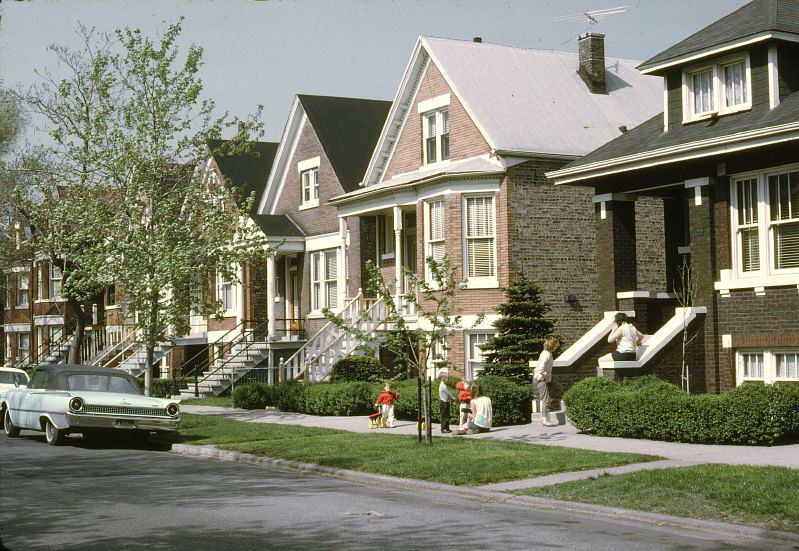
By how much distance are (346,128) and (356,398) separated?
14.7m

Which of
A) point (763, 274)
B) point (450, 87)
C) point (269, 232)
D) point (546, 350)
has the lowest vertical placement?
point (546, 350)

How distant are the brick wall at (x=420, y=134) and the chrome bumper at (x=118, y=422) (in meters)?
13.0

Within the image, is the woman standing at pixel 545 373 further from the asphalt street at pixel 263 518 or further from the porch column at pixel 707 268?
the asphalt street at pixel 263 518

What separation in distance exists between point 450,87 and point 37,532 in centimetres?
2213

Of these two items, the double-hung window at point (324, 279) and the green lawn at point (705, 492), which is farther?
the double-hung window at point (324, 279)

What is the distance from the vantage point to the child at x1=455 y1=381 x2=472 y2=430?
68.3ft

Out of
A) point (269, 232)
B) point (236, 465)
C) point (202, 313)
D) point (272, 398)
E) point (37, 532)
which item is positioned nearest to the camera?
point (37, 532)

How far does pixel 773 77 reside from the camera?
2123 centimetres

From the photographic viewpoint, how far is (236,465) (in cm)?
1750

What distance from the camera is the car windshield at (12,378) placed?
1092 inches

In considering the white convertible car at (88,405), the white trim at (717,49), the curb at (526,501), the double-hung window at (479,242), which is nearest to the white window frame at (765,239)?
the white trim at (717,49)

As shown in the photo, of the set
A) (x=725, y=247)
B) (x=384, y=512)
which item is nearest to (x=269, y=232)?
(x=725, y=247)

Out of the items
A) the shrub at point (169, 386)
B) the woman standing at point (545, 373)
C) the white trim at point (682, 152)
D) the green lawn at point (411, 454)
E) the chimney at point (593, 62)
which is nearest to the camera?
the green lawn at point (411, 454)

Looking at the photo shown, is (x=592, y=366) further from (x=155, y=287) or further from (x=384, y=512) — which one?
(x=384, y=512)
